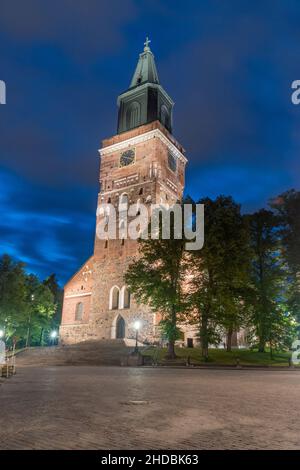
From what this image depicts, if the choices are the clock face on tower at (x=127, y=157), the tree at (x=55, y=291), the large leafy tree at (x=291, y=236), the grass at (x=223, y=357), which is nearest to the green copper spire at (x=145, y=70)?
the clock face on tower at (x=127, y=157)

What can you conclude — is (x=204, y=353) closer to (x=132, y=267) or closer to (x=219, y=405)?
(x=132, y=267)

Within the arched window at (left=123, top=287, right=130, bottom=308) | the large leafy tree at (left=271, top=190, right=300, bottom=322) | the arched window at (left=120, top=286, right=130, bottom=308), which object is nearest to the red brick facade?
the arched window at (left=120, top=286, right=130, bottom=308)

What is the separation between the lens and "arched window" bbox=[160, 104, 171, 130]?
50625mm

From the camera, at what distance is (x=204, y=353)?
2966 cm

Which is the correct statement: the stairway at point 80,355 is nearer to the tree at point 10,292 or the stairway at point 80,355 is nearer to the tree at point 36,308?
the tree at point 10,292

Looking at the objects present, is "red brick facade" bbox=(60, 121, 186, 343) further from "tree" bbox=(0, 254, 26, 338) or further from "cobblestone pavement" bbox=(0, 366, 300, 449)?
"cobblestone pavement" bbox=(0, 366, 300, 449)

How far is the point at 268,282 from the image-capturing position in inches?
1437

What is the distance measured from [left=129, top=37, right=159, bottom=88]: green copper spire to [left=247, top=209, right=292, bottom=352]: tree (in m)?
25.7

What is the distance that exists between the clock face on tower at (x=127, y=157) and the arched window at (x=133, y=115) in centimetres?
395

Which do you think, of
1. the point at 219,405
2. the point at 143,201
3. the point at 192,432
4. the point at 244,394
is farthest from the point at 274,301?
the point at 192,432

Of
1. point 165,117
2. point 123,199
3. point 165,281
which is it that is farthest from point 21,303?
point 165,117

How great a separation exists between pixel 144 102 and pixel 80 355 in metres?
34.0

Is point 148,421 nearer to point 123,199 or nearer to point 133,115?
point 123,199

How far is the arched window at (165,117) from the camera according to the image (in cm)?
5062
